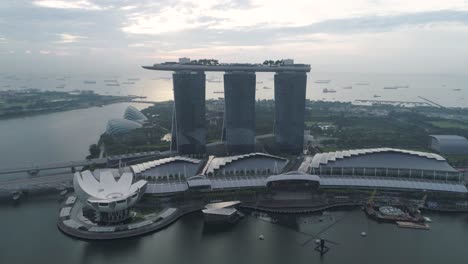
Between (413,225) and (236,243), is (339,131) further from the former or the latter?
(236,243)

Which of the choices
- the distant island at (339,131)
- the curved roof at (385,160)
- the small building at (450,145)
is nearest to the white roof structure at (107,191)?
the curved roof at (385,160)

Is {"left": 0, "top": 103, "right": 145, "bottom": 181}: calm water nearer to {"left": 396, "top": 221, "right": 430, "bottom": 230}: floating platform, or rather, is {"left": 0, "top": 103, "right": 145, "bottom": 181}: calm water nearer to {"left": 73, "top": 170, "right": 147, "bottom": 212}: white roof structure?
{"left": 73, "top": 170, "right": 147, "bottom": 212}: white roof structure

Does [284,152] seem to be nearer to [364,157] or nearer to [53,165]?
[364,157]

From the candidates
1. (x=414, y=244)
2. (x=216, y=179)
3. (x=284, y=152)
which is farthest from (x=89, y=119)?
(x=414, y=244)

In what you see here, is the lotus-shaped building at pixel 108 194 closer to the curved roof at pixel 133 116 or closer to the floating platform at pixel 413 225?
the floating platform at pixel 413 225

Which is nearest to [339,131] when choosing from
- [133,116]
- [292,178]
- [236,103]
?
[236,103]
